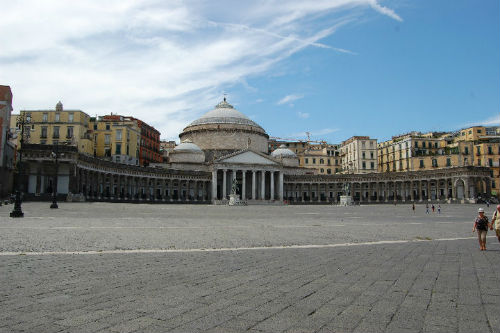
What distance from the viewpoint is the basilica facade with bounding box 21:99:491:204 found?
5625 centimetres

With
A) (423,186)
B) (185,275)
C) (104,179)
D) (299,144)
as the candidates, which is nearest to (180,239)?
(185,275)

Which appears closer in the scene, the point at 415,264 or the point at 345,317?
the point at 345,317

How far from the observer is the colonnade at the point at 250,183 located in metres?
90.8

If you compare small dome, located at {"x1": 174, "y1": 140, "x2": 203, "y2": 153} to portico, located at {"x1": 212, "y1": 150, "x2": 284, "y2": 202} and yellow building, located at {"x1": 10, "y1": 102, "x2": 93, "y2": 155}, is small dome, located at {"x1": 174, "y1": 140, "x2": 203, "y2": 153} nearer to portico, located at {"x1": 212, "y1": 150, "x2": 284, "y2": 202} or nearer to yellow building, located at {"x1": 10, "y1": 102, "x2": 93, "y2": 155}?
portico, located at {"x1": 212, "y1": 150, "x2": 284, "y2": 202}

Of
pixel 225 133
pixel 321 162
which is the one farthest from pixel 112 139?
pixel 321 162

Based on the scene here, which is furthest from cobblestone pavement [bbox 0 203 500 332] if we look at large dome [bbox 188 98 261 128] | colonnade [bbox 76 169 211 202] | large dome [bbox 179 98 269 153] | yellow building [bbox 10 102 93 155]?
large dome [bbox 188 98 261 128]

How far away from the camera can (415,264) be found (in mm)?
9180

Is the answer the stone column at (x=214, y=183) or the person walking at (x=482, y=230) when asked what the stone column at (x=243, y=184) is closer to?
the stone column at (x=214, y=183)

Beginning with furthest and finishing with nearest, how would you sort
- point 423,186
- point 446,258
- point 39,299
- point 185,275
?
point 423,186
point 446,258
point 185,275
point 39,299

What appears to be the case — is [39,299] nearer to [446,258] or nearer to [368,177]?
[446,258]

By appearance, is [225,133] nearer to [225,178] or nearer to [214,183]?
[225,178]

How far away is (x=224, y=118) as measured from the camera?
10769cm

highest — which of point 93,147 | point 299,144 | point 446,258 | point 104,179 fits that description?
point 299,144

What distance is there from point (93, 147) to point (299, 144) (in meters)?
85.3
